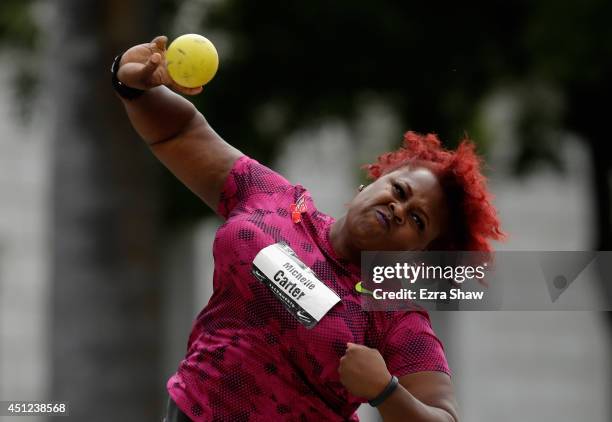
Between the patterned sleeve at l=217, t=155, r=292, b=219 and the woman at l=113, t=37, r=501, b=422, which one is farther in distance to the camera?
the patterned sleeve at l=217, t=155, r=292, b=219

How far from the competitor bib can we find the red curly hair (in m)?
0.47

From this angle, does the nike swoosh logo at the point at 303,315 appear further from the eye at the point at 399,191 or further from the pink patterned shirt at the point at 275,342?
the eye at the point at 399,191

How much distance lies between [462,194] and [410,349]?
54 cm

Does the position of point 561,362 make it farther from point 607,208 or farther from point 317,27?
point 317,27

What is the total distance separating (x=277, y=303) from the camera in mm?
3863

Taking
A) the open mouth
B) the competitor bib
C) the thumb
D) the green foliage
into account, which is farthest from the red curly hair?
the green foliage

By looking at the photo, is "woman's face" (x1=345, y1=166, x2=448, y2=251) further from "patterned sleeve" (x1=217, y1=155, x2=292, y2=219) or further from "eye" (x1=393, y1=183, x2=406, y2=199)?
"patterned sleeve" (x1=217, y1=155, x2=292, y2=219)

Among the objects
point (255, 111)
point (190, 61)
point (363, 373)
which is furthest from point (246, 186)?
point (255, 111)

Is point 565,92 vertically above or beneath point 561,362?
above

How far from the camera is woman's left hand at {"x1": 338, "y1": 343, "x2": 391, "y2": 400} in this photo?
3.60 metres

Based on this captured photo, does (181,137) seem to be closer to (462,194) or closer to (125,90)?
(125,90)

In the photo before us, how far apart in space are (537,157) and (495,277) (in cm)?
531

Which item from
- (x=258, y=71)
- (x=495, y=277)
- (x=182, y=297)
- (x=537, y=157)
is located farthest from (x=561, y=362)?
(x=495, y=277)

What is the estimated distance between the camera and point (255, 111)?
968 centimetres
